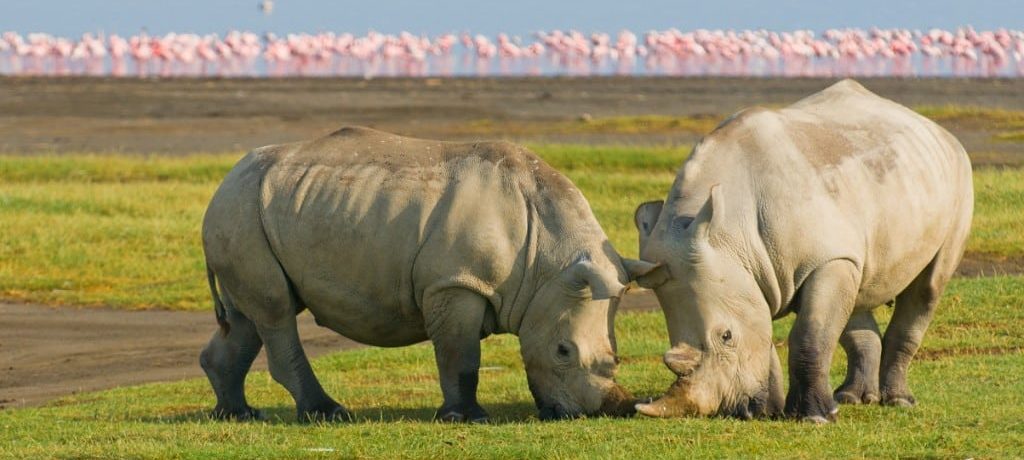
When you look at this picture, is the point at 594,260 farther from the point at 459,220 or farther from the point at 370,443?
the point at 370,443

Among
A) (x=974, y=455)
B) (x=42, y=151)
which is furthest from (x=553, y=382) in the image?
(x=42, y=151)

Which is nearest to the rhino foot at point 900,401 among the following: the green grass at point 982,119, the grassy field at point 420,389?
the grassy field at point 420,389

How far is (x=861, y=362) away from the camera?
41.5 feet

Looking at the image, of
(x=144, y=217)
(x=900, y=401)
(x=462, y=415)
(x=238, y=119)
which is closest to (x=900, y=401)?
(x=900, y=401)

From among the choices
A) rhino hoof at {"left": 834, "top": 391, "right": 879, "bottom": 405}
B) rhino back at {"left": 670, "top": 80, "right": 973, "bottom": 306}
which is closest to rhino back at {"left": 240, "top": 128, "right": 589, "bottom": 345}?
rhino back at {"left": 670, "top": 80, "right": 973, "bottom": 306}

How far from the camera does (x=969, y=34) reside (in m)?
107

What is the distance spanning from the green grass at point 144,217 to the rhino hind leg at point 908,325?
33.5 feet

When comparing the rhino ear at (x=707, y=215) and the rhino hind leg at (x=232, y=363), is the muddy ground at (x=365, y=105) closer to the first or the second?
the rhino hind leg at (x=232, y=363)

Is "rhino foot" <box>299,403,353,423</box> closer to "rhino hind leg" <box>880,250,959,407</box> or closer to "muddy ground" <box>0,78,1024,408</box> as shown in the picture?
"rhino hind leg" <box>880,250,959,407</box>

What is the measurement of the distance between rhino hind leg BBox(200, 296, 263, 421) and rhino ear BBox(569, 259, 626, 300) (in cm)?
259

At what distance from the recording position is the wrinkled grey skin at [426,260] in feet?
37.3

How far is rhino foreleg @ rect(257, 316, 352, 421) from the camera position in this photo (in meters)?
12.0

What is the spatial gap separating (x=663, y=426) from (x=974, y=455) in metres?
1.77

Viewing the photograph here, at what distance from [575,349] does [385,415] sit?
1730 mm
